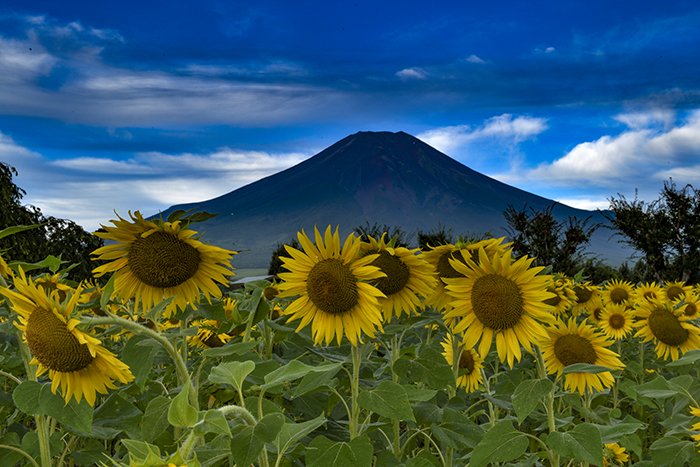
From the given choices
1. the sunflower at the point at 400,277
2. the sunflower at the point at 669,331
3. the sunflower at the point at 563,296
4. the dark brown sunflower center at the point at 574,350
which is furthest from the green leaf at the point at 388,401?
the sunflower at the point at 563,296

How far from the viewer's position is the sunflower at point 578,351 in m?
2.78

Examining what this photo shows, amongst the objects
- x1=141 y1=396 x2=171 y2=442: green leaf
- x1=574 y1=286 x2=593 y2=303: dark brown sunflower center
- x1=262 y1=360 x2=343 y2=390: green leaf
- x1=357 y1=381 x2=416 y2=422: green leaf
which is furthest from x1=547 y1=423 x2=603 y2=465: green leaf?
x1=574 y1=286 x2=593 y2=303: dark brown sunflower center

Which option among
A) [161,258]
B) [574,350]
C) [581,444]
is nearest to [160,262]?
[161,258]

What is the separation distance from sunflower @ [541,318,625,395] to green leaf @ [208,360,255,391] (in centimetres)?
169

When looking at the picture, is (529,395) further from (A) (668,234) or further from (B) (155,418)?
(A) (668,234)

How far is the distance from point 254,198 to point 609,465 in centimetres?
19518

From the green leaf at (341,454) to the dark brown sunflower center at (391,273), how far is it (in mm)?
793

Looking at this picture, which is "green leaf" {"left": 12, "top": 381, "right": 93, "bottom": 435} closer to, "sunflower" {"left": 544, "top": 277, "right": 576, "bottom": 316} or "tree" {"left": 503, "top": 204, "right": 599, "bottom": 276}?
"sunflower" {"left": 544, "top": 277, "right": 576, "bottom": 316}

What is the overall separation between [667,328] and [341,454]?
3211 millimetres

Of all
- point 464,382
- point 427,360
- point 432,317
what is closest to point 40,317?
point 427,360

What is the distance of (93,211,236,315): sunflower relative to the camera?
7.19 ft

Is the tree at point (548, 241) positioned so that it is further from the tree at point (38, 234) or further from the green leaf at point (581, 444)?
the green leaf at point (581, 444)

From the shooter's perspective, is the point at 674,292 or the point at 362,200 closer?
the point at 674,292

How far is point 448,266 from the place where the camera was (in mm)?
2578
